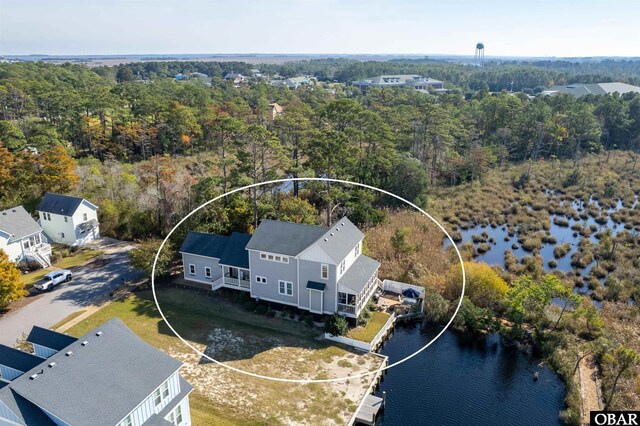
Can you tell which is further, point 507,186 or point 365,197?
point 507,186

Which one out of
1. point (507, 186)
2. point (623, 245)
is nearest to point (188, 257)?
point (623, 245)

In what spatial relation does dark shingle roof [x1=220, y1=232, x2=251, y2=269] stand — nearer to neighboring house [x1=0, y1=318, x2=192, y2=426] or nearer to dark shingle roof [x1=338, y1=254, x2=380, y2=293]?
dark shingle roof [x1=338, y1=254, x2=380, y2=293]

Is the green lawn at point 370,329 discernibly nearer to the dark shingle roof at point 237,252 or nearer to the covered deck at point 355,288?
the covered deck at point 355,288

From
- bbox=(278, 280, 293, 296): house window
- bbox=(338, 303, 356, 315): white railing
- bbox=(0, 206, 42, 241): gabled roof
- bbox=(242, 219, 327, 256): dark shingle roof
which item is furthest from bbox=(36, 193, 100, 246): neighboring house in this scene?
bbox=(338, 303, 356, 315): white railing

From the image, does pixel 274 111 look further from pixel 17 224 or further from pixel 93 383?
pixel 93 383

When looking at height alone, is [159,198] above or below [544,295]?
above

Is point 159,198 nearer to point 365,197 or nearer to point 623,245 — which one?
point 365,197
